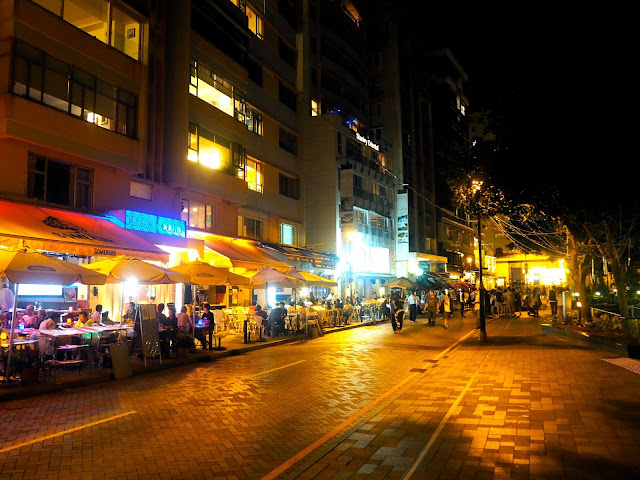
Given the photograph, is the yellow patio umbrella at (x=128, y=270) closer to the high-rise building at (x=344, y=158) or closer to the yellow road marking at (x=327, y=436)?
the yellow road marking at (x=327, y=436)

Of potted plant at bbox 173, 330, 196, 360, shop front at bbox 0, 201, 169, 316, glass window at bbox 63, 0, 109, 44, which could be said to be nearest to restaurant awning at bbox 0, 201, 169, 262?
shop front at bbox 0, 201, 169, 316

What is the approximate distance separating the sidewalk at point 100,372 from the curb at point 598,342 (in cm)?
1126

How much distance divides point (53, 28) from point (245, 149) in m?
12.3

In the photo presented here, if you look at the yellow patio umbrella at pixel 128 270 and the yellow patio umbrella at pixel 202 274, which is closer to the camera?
the yellow patio umbrella at pixel 128 270

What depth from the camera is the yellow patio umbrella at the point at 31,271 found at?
10938mm

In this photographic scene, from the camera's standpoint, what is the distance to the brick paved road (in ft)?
19.0

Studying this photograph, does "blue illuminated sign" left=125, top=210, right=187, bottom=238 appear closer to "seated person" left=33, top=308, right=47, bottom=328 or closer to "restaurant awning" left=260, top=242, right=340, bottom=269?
"seated person" left=33, top=308, right=47, bottom=328

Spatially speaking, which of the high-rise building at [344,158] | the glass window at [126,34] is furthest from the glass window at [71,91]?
the high-rise building at [344,158]

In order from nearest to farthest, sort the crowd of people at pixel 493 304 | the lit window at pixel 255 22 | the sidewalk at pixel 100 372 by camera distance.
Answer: the sidewalk at pixel 100 372
the crowd of people at pixel 493 304
the lit window at pixel 255 22

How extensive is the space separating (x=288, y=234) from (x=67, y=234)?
64.2 feet

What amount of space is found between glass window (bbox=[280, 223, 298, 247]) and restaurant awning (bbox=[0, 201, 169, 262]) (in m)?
14.6

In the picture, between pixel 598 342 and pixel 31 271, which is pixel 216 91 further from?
pixel 598 342

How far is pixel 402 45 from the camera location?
6756 cm

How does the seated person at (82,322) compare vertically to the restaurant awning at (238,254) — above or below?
below
